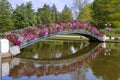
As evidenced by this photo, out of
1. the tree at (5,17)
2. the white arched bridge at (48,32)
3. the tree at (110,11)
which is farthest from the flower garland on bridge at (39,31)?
the tree at (110,11)

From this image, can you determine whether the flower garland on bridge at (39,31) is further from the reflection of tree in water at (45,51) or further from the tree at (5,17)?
the tree at (5,17)

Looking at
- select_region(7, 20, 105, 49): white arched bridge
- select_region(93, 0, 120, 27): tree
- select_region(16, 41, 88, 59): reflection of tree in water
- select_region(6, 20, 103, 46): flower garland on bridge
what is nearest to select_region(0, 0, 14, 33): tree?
select_region(7, 20, 105, 49): white arched bridge

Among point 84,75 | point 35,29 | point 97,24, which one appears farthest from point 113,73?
point 97,24

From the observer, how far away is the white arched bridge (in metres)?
18.3

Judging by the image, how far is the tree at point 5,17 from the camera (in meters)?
44.6

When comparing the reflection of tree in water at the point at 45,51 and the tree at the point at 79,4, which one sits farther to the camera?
the tree at the point at 79,4

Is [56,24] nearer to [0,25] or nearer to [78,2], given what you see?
[0,25]

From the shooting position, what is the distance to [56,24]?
2489 centimetres

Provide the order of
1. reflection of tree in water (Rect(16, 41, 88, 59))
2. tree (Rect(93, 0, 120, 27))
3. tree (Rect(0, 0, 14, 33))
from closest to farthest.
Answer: reflection of tree in water (Rect(16, 41, 88, 59)), tree (Rect(0, 0, 14, 33)), tree (Rect(93, 0, 120, 27))

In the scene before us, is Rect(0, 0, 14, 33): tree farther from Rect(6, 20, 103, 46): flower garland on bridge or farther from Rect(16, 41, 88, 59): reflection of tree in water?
Rect(16, 41, 88, 59): reflection of tree in water

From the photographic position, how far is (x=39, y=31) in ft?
69.8

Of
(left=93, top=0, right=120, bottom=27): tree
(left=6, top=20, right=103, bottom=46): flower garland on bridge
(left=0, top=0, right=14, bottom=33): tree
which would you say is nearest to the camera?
(left=6, top=20, right=103, bottom=46): flower garland on bridge

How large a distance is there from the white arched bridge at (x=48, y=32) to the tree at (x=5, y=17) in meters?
14.2

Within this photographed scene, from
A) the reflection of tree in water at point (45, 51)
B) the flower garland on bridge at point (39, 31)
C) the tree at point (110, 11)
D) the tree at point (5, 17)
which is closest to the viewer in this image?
the flower garland on bridge at point (39, 31)
